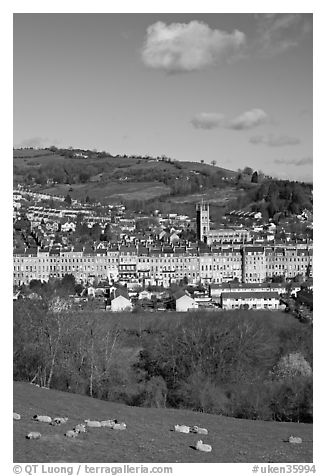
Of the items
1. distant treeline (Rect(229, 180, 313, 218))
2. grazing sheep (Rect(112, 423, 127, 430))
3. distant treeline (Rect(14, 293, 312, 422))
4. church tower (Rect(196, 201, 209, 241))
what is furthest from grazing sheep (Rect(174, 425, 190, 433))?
distant treeline (Rect(229, 180, 313, 218))

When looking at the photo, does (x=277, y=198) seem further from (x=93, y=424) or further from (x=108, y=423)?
(x=93, y=424)

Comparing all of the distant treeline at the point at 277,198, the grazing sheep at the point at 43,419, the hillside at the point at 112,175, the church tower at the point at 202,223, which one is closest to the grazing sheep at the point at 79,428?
the grazing sheep at the point at 43,419

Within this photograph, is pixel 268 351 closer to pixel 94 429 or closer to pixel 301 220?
pixel 94 429

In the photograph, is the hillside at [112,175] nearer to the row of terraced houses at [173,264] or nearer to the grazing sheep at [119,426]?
the row of terraced houses at [173,264]

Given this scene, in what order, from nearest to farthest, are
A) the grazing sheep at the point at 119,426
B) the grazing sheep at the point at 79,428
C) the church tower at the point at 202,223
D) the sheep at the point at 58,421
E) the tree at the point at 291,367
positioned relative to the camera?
the grazing sheep at the point at 79,428 → the sheep at the point at 58,421 → the grazing sheep at the point at 119,426 → the tree at the point at 291,367 → the church tower at the point at 202,223

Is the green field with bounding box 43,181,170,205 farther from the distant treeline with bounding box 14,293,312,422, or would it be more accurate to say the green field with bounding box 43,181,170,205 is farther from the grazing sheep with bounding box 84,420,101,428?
the grazing sheep with bounding box 84,420,101,428

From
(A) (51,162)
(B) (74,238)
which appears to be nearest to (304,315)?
(B) (74,238)

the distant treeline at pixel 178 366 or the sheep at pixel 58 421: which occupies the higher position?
the sheep at pixel 58 421
